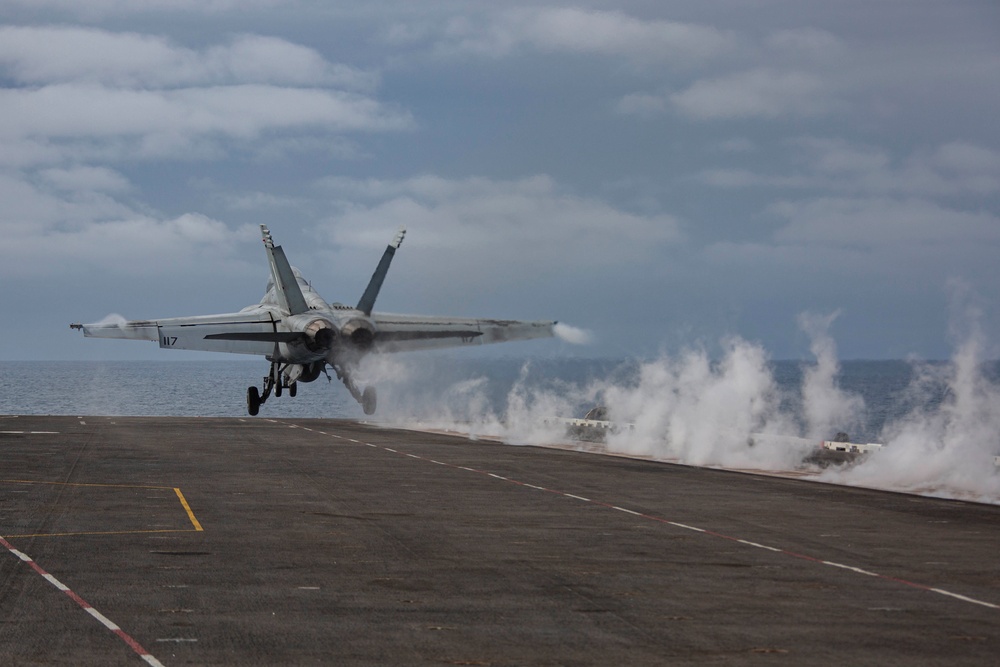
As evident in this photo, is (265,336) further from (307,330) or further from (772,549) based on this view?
(772,549)

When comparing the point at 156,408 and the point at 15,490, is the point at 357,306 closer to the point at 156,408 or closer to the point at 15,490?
the point at 15,490

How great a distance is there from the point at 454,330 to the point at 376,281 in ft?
17.7

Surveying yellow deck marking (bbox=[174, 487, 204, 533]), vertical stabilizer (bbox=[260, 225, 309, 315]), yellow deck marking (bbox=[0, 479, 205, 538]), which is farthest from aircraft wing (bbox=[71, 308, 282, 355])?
yellow deck marking (bbox=[174, 487, 204, 533])

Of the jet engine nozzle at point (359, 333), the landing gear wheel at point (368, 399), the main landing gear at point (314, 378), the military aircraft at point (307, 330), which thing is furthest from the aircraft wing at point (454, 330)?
the jet engine nozzle at point (359, 333)

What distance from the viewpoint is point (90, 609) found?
597 inches

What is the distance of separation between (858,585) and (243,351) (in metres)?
36.7

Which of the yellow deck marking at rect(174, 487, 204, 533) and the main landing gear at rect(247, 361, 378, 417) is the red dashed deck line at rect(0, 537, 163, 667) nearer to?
the yellow deck marking at rect(174, 487, 204, 533)

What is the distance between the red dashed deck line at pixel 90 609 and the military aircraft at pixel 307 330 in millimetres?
23639

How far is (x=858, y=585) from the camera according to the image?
17.4 metres

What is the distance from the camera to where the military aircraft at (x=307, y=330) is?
44.0 metres

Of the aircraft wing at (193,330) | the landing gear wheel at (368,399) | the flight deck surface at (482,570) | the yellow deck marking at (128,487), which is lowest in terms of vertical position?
the yellow deck marking at (128,487)

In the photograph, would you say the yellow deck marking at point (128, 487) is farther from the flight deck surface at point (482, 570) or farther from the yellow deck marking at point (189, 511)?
the flight deck surface at point (482, 570)

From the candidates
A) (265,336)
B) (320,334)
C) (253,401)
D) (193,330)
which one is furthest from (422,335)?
(253,401)

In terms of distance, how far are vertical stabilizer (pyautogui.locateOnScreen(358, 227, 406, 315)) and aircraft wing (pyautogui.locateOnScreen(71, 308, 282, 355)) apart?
4794mm
